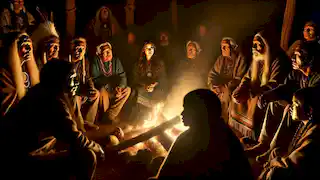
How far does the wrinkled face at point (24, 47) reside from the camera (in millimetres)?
6059

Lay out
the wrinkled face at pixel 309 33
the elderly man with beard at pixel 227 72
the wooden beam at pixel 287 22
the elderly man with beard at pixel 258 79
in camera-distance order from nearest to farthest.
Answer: the elderly man with beard at pixel 258 79, the wrinkled face at pixel 309 33, the wooden beam at pixel 287 22, the elderly man with beard at pixel 227 72

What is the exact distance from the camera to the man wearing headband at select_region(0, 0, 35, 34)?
707cm

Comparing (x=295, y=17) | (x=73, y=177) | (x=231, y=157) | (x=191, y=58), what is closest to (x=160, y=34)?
(x=191, y=58)

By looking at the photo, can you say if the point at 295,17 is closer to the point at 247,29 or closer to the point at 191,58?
the point at 247,29

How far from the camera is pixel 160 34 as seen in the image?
9.19m

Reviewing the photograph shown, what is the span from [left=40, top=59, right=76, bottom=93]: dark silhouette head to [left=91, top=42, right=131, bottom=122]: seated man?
341 cm

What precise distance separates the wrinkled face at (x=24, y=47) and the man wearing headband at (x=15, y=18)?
1.18m

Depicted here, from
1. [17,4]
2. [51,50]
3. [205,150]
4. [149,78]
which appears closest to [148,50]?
[149,78]

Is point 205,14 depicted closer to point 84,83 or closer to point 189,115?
point 84,83

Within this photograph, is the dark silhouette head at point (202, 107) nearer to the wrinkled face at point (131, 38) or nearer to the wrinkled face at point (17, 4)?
the wrinkled face at point (17, 4)

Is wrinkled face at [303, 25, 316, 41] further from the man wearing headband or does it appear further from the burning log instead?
the man wearing headband

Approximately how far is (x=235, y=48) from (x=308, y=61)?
1.97 metres

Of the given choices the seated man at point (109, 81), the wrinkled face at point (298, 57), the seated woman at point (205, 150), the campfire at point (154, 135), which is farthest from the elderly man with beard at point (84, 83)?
the seated woman at point (205, 150)

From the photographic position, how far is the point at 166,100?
8.34m
